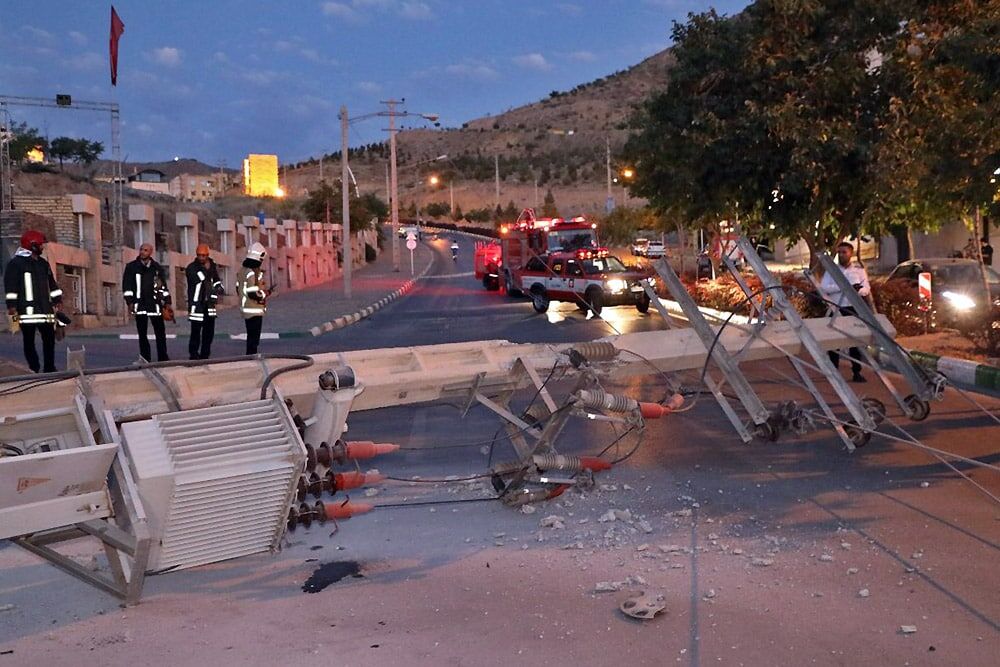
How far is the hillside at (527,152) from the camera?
130625 millimetres

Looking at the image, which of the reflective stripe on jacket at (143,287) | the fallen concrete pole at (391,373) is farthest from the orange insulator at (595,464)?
the reflective stripe on jacket at (143,287)

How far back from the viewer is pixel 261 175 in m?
103

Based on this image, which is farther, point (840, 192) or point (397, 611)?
point (840, 192)

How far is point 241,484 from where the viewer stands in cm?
504

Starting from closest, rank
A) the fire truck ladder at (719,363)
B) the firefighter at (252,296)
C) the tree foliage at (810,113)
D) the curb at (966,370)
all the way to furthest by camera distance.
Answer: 1. the fire truck ladder at (719,363)
2. the curb at (966,370)
3. the firefighter at (252,296)
4. the tree foliage at (810,113)

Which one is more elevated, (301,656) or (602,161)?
(602,161)

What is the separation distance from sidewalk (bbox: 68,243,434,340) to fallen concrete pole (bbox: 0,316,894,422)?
15657 mm

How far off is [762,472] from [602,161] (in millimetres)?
127069

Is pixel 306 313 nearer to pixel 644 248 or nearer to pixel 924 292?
pixel 924 292

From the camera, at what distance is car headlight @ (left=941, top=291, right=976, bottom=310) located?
19266 millimetres

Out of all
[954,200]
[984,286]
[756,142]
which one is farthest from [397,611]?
[984,286]

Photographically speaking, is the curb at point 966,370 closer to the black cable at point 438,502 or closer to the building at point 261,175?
the black cable at point 438,502

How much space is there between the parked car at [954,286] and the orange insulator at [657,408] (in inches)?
456

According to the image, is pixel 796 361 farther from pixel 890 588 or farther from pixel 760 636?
pixel 760 636
